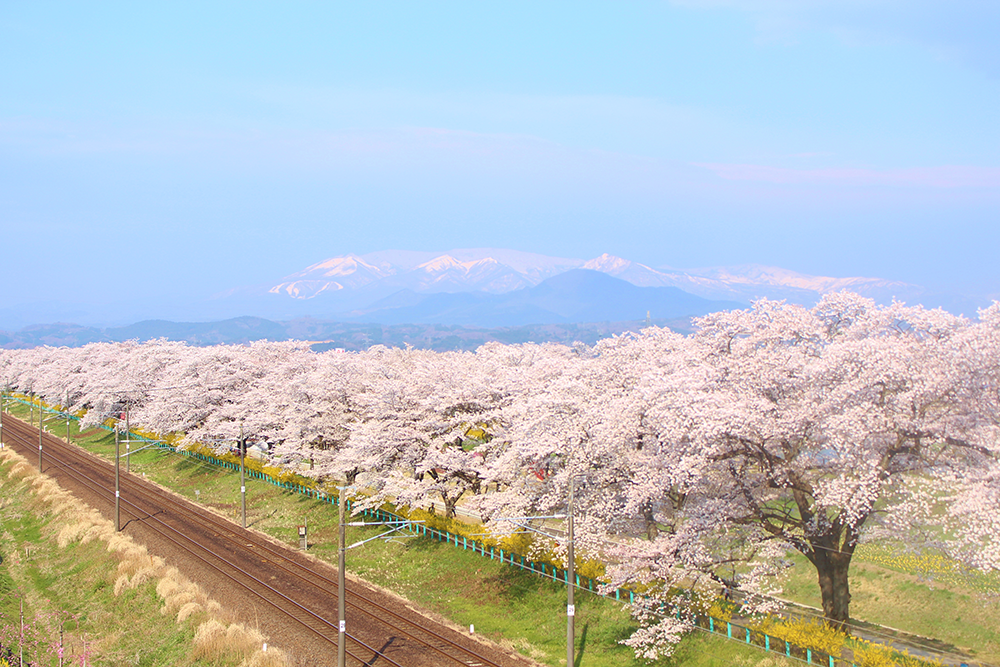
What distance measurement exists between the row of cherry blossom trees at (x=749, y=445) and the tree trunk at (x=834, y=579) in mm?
81

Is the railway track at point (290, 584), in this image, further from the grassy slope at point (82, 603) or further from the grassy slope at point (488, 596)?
the grassy slope at point (82, 603)

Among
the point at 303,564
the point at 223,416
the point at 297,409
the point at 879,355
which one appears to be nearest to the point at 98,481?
the point at 223,416

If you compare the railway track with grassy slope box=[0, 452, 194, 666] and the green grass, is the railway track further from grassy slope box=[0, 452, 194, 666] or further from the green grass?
the green grass

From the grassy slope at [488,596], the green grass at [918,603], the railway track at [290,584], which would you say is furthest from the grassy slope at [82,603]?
the green grass at [918,603]

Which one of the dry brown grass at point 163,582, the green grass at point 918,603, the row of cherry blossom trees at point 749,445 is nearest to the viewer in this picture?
the row of cherry blossom trees at point 749,445

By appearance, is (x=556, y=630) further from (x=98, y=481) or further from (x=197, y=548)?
(x=98, y=481)

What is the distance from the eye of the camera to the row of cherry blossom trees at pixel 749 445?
26.5m

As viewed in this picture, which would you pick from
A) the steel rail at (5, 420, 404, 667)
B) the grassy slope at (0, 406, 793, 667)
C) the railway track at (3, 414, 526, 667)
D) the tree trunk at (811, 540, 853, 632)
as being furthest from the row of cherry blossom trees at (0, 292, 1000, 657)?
the steel rail at (5, 420, 404, 667)

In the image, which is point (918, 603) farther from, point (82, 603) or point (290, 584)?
point (82, 603)

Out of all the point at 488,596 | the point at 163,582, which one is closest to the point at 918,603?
the point at 488,596

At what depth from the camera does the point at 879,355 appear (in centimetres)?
2731

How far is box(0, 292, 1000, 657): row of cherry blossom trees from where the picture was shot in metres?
26.5

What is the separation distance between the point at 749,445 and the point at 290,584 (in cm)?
2850

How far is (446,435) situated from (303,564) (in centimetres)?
1242
